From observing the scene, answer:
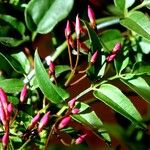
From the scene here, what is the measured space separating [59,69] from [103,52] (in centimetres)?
9

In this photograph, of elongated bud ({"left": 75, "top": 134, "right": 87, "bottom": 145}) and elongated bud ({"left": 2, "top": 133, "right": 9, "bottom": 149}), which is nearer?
elongated bud ({"left": 2, "top": 133, "right": 9, "bottom": 149})

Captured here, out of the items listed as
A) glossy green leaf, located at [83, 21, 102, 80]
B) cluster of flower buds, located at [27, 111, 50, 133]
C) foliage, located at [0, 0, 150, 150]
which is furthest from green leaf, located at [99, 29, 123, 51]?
cluster of flower buds, located at [27, 111, 50, 133]

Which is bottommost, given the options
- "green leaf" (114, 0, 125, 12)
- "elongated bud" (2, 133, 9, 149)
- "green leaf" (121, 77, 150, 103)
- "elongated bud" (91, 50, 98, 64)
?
"elongated bud" (2, 133, 9, 149)

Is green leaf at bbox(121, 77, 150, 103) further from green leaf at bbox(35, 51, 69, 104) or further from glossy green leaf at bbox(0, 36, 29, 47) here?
glossy green leaf at bbox(0, 36, 29, 47)

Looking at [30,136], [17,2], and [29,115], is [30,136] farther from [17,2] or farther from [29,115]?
[17,2]

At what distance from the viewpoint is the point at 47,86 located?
0.59m

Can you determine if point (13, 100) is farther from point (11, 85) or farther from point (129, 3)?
point (129, 3)

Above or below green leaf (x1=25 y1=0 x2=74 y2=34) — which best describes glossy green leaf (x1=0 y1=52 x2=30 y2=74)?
below

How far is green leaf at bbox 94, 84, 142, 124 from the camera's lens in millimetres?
596

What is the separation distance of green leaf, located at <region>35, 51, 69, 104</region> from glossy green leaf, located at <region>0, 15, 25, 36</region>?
0.19 meters

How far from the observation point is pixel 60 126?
621 mm

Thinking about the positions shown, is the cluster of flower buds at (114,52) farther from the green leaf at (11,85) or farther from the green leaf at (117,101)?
the green leaf at (11,85)

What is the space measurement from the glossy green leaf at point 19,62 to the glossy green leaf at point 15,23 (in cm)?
6

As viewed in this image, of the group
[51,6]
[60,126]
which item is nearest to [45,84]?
[60,126]
